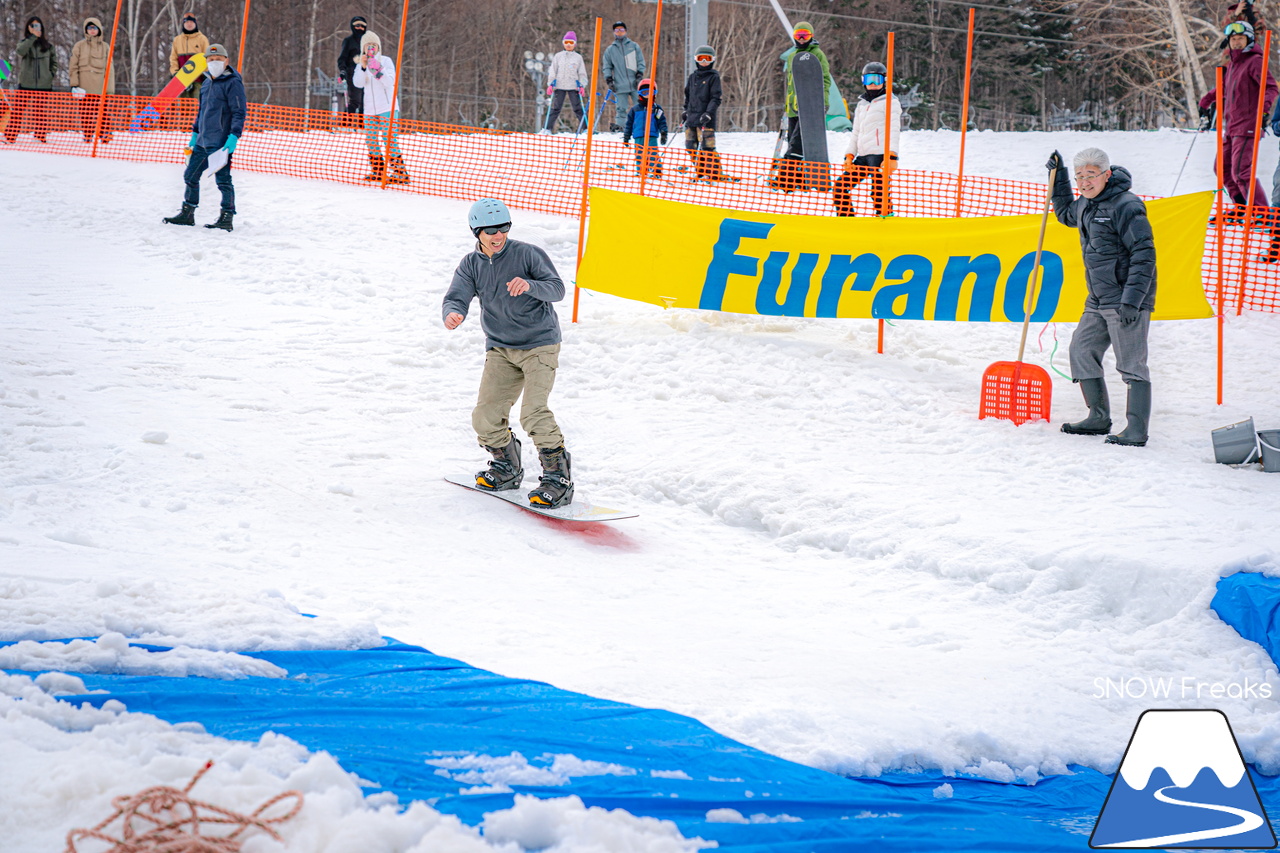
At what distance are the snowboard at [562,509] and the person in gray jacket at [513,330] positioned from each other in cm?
5

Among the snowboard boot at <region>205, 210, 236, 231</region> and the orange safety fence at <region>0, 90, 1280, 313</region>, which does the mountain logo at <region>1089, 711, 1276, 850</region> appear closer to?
the orange safety fence at <region>0, 90, 1280, 313</region>

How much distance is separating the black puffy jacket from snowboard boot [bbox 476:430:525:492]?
13.5 feet

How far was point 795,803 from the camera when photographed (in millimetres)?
3199

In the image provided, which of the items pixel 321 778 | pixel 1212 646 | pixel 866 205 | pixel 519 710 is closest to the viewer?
pixel 321 778

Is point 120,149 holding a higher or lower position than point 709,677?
higher

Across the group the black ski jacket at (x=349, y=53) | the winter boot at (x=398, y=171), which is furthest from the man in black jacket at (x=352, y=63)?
the winter boot at (x=398, y=171)

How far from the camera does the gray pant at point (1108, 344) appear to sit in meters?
7.09

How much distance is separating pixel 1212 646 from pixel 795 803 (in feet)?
8.64

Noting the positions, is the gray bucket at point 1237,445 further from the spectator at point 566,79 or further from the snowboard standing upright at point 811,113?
the spectator at point 566,79

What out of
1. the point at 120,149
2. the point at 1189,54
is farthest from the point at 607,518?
the point at 1189,54

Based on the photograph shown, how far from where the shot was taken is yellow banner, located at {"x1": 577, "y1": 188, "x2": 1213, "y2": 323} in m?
8.13

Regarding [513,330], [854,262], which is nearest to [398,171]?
[854,262]

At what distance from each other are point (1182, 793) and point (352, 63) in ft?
48.7

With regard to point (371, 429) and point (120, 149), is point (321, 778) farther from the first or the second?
point (120, 149)
